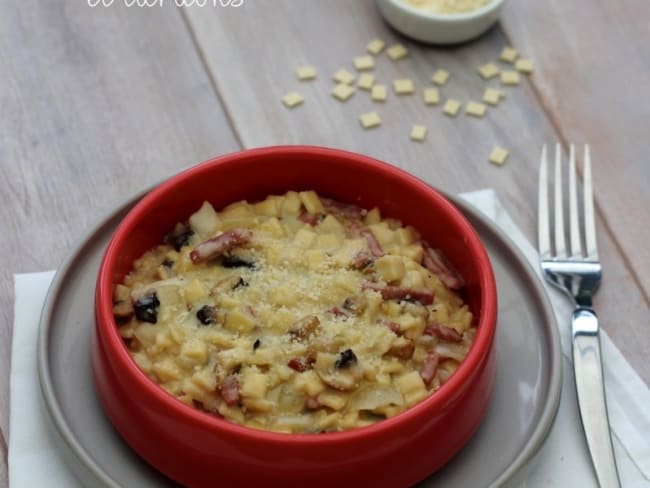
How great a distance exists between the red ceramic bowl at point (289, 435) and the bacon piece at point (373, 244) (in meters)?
0.06

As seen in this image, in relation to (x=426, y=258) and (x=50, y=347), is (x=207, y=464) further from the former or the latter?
(x=426, y=258)

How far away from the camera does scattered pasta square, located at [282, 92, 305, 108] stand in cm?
174

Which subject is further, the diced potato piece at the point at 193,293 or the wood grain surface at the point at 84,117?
the wood grain surface at the point at 84,117

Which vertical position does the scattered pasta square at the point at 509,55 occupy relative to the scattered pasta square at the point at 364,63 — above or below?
below

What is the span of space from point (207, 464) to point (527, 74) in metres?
1.06

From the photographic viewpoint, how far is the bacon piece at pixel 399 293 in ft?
4.05

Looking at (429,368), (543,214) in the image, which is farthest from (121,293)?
(543,214)

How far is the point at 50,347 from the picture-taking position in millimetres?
1245

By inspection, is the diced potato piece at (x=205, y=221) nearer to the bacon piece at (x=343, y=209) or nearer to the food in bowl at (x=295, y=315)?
the food in bowl at (x=295, y=315)

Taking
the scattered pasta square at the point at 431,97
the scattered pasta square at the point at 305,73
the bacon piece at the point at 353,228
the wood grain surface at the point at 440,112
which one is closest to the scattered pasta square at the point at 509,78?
the wood grain surface at the point at 440,112

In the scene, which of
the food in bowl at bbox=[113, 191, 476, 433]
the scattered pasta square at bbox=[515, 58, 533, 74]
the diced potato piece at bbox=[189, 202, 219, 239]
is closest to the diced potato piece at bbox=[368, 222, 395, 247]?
the food in bowl at bbox=[113, 191, 476, 433]

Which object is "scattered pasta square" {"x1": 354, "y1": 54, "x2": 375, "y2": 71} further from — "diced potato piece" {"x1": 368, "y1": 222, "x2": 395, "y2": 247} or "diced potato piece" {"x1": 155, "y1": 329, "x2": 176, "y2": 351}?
"diced potato piece" {"x1": 155, "y1": 329, "x2": 176, "y2": 351}

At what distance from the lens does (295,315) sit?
120 cm

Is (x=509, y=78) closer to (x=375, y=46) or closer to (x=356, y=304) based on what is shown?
(x=375, y=46)
